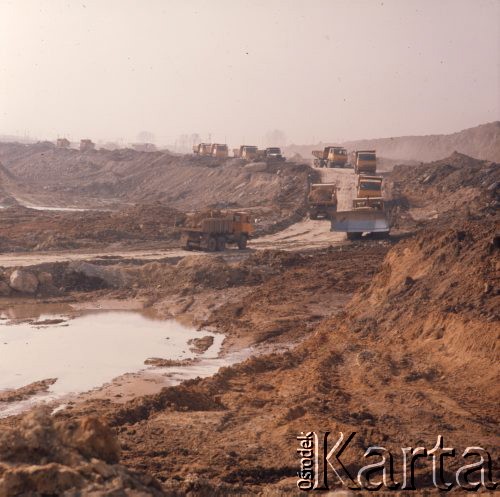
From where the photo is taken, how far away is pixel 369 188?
132 ft

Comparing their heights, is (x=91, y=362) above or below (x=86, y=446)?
below

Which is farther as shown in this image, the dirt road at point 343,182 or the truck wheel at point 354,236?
the dirt road at point 343,182

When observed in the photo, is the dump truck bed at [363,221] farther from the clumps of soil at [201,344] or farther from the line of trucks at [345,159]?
the line of trucks at [345,159]

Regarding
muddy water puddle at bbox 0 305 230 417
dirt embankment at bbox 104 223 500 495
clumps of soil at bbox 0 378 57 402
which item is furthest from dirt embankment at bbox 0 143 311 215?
clumps of soil at bbox 0 378 57 402

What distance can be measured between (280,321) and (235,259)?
9510 millimetres

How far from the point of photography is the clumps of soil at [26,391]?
555 inches

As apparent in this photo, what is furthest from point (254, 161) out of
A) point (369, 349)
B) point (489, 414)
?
point (489, 414)

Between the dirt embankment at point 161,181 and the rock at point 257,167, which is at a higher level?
the rock at point 257,167

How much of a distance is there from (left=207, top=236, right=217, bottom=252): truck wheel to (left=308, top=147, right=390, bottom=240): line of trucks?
6.26m

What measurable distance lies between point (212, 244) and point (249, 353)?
13812 mm

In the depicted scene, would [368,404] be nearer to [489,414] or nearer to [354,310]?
[489,414]

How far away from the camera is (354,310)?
64.4ft

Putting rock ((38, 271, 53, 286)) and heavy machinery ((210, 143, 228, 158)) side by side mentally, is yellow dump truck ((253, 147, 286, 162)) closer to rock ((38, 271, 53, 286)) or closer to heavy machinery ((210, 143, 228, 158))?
heavy machinery ((210, 143, 228, 158))

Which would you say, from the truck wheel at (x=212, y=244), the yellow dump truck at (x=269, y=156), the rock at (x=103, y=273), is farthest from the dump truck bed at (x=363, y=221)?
the yellow dump truck at (x=269, y=156)
